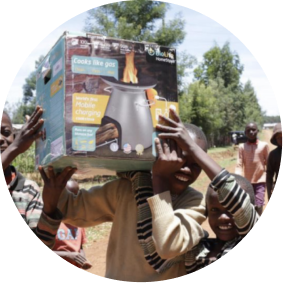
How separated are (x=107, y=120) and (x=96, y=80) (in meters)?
0.20

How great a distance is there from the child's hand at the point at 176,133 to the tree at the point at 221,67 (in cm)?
3601

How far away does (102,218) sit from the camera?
297 cm

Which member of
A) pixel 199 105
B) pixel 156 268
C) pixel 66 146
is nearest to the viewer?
pixel 66 146

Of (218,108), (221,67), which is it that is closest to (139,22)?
(218,108)

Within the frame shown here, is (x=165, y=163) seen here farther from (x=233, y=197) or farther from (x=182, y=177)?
(x=233, y=197)

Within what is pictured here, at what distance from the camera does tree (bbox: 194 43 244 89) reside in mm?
39062

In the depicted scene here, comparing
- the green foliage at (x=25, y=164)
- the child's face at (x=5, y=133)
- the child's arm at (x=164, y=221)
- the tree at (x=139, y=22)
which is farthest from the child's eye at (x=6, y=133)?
the tree at (x=139, y=22)

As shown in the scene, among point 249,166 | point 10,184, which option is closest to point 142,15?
point 249,166

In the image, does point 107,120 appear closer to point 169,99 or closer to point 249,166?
point 169,99

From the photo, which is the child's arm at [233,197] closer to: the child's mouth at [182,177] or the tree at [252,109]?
the child's mouth at [182,177]

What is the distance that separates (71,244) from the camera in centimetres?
468

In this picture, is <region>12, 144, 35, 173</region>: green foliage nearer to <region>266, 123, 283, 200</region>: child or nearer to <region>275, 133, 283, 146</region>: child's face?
<region>266, 123, 283, 200</region>: child

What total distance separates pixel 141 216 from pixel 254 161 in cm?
507

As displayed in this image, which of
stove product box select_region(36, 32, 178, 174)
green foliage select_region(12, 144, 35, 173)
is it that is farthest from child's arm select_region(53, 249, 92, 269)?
green foliage select_region(12, 144, 35, 173)
